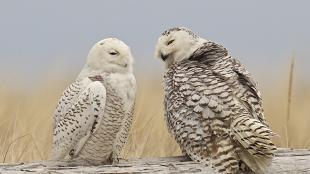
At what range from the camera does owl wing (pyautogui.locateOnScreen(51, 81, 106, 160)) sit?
132 inches

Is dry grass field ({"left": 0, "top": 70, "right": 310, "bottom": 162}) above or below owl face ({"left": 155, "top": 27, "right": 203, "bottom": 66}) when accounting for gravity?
below

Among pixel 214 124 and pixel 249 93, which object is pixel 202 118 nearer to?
pixel 214 124

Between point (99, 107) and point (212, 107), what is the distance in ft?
1.48

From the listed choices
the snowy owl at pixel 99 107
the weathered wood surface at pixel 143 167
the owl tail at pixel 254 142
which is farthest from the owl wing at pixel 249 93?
the snowy owl at pixel 99 107

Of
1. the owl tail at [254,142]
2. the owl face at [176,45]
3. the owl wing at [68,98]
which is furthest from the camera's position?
the owl face at [176,45]

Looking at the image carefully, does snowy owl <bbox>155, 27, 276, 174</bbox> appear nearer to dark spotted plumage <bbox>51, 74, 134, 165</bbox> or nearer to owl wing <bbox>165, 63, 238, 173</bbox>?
owl wing <bbox>165, 63, 238, 173</bbox>

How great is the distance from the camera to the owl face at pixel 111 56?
337 cm

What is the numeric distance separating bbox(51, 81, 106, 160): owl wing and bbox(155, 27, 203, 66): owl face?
40 cm

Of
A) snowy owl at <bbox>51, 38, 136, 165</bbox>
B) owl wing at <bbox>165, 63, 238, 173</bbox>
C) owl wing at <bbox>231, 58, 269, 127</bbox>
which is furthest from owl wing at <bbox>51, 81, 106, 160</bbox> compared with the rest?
owl wing at <bbox>231, 58, 269, 127</bbox>

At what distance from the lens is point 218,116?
3389 millimetres

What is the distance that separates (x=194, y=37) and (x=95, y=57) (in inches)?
19.9

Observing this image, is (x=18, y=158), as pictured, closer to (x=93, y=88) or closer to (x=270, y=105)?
(x=93, y=88)

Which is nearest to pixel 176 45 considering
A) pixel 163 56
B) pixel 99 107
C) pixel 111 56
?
pixel 163 56

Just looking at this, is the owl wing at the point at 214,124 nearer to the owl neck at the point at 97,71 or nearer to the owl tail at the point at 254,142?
the owl tail at the point at 254,142
